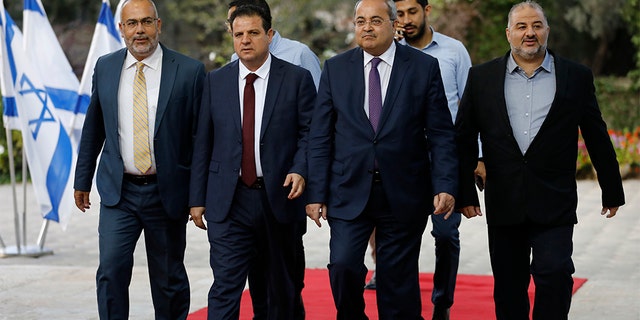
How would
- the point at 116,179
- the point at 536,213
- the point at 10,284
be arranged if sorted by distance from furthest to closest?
the point at 10,284 → the point at 116,179 → the point at 536,213

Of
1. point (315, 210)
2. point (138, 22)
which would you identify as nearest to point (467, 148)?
point (315, 210)

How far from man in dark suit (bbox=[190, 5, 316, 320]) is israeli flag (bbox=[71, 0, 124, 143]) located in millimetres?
5005

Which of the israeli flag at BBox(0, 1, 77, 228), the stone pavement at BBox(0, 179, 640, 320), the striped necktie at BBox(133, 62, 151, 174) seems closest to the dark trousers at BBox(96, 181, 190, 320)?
the striped necktie at BBox(133, 62, 151, 174)

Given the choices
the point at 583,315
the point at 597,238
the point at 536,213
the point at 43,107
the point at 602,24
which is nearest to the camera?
the point at 536,213

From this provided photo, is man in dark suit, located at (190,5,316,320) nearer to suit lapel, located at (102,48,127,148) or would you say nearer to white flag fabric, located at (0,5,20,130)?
suit lapel, located at (102,48,127,148)

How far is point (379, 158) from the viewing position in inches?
238

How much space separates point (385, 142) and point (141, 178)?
138 cm

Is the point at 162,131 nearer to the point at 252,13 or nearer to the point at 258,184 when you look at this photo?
the point at 258,184

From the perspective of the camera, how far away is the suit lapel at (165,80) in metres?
6.48

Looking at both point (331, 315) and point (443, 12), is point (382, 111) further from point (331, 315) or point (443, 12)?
point (443, 12)

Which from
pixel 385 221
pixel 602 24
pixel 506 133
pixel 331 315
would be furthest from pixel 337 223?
pixel 602 24

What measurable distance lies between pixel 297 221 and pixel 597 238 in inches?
259

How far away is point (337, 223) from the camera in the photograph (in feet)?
20.1

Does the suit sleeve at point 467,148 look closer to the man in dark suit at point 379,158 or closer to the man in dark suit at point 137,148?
the man in dark suit at point 379,158
